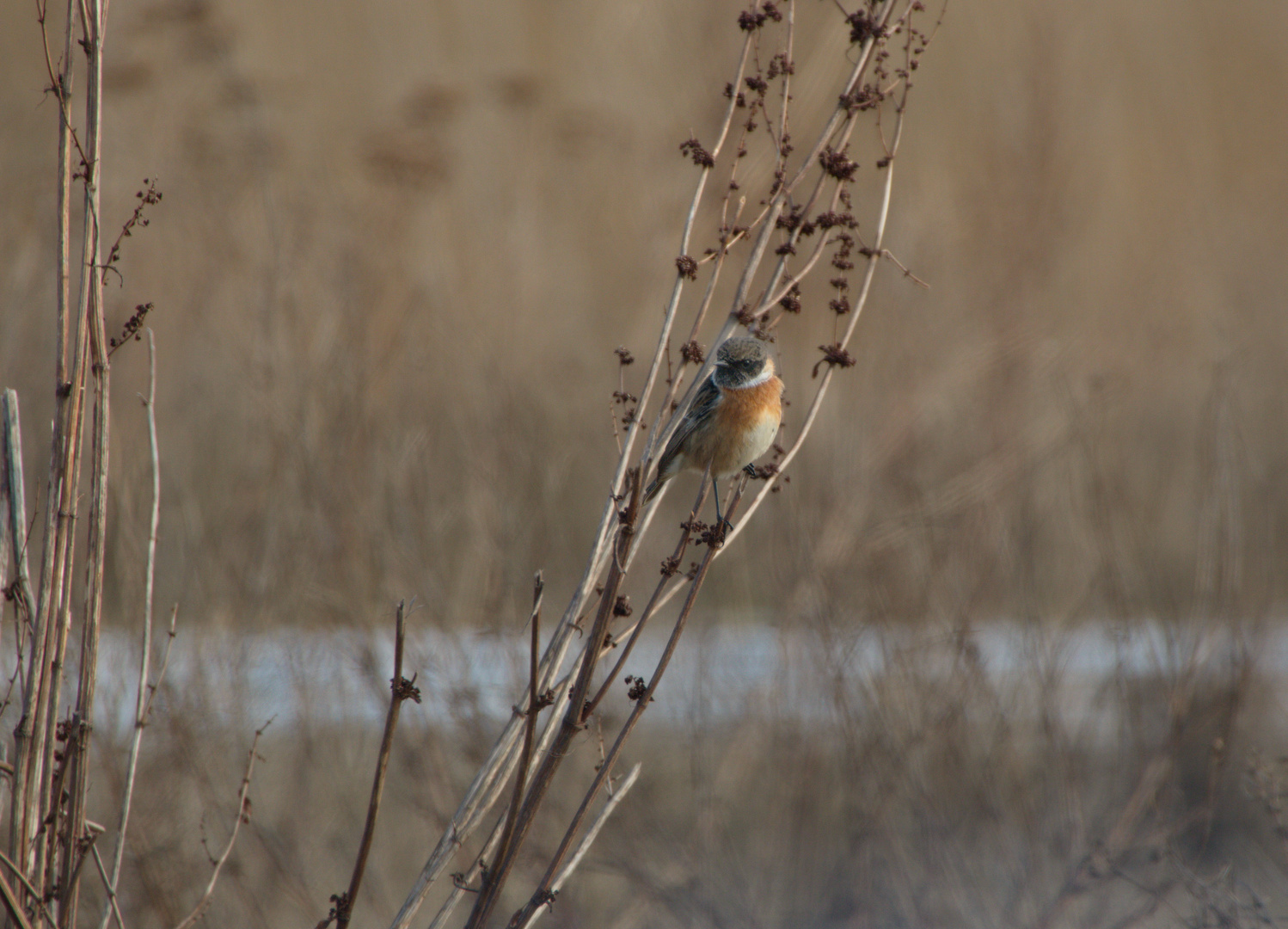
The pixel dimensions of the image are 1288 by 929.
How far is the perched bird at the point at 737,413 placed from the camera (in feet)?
9.76

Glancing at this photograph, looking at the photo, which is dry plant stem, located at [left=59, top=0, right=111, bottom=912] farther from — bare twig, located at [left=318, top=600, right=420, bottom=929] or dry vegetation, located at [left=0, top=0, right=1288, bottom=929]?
dry vegetation, located at [left=0, top=0, right=1288, bottom=929]

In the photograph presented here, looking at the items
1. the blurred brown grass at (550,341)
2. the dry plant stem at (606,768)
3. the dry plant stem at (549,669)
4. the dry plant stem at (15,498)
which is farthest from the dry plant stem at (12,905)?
the blurred brown grass at (550,341)

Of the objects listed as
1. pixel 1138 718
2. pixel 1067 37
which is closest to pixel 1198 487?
pixel 1138 718

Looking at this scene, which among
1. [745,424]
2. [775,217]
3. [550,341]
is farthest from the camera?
[550,341]

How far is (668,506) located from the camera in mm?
4973

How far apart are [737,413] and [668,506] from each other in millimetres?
2012

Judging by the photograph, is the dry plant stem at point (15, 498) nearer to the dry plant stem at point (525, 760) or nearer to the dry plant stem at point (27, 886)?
the dry plant stem at point (27, 886)

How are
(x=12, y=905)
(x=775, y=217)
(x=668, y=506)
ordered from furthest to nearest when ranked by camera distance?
(x=668, y=506), (x=775, y=217), (x=12, y=905)

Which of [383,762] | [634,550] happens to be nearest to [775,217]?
[634,550]

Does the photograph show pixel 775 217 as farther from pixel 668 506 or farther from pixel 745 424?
pixel 668 506

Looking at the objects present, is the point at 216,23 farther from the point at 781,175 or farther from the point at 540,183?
the point at 781,175

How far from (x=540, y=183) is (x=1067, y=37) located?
2.48 m

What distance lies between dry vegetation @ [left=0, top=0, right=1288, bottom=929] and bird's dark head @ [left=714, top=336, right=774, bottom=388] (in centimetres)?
101

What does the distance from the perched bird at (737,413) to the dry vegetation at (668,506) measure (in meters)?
0.94
